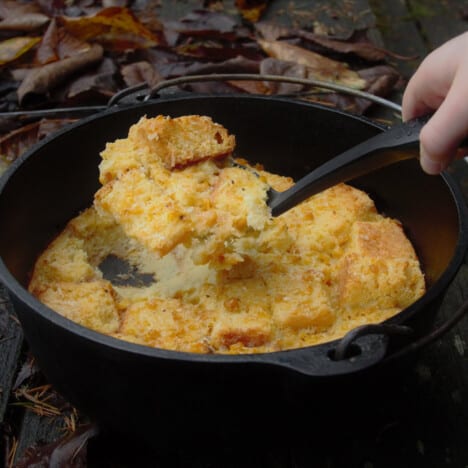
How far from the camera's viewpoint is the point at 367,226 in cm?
192

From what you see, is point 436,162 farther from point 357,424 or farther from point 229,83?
point 229,83

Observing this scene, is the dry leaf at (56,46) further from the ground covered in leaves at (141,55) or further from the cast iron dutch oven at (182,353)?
the cast iron dutch oven at (182,353)

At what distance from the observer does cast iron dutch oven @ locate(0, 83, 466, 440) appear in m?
1.26

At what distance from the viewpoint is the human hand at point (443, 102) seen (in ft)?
3.96

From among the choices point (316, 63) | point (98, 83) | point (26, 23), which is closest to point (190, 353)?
point (98, 83)

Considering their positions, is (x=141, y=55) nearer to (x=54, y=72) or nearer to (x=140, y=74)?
(x=140, y=74)

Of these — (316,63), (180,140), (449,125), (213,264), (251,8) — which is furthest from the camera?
(251,8)

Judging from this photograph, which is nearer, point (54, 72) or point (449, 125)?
point (449, 125)

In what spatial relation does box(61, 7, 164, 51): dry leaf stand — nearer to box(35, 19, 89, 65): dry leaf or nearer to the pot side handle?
box(35, 19, 89, 65): dry leaf

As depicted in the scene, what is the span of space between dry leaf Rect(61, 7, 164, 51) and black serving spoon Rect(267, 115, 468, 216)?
1.95 metres

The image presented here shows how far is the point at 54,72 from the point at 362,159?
1955 mm

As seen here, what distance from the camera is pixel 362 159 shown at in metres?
1.55

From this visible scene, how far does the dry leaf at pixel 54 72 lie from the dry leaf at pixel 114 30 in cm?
20

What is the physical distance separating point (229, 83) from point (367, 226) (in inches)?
53.2
